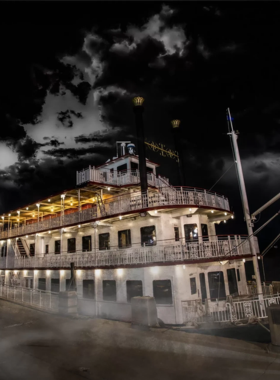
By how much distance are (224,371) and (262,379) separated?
92cm

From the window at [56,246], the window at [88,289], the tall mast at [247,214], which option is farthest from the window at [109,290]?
the window at [56,246]

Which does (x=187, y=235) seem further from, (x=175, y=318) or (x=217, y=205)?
(x=175, y=318)

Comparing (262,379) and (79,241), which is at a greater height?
(79,241)

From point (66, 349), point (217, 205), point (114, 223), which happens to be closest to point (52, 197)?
point (114, 223)

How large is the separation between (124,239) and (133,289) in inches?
153

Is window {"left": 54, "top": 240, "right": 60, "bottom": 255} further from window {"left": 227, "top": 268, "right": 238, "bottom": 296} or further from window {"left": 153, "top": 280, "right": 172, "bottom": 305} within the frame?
window {"left": 227, "top": 268, "right": 238, "bottom": 296}

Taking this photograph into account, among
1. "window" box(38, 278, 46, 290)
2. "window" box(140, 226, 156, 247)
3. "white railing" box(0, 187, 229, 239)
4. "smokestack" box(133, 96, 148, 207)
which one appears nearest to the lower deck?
"window" box(140, 226, 156, 247)

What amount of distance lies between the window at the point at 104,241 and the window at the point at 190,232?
6.30 m

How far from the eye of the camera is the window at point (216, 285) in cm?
1647

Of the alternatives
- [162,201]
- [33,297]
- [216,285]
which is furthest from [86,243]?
[216,285]

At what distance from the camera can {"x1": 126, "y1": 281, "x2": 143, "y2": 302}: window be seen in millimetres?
15870

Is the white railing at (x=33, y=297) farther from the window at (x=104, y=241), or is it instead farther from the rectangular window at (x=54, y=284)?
the window at (x=104, y=241)

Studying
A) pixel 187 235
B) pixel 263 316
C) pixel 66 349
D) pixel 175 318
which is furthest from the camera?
pixel 187 235

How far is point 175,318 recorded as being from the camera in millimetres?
14094
